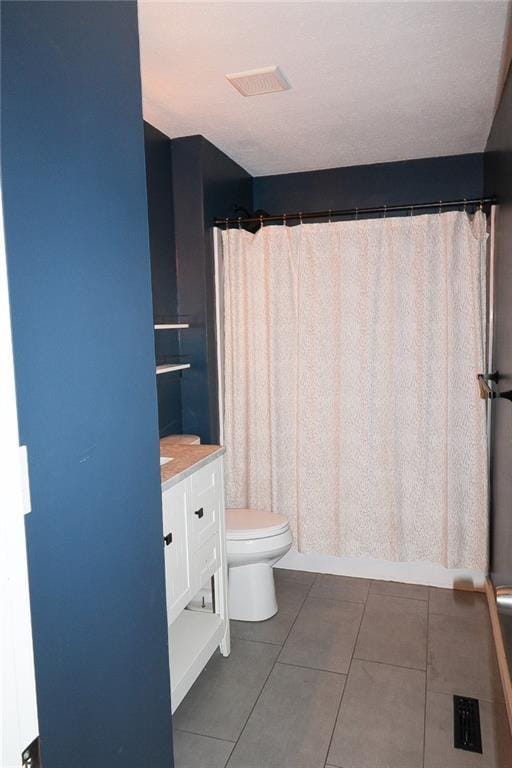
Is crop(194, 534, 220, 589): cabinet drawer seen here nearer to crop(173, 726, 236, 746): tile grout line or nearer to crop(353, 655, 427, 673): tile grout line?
crop(173, 726, 236, 746): tile grout line

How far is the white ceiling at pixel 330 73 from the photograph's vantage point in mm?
1688

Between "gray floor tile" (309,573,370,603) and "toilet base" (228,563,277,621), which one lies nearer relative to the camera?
"toilet base" (228,563,277,621)

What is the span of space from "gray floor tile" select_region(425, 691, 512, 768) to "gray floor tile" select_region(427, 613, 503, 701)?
0.23 feet

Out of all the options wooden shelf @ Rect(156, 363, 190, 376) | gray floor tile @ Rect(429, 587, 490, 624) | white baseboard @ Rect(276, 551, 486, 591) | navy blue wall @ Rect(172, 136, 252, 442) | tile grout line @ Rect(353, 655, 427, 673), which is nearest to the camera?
tile grout line @ Rect(353, 655, 427, 673)

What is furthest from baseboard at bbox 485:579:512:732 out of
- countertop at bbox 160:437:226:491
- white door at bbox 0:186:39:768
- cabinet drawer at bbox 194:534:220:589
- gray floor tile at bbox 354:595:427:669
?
white door at bbox 0:186:39:768

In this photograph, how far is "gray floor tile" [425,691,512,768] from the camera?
1736 mm

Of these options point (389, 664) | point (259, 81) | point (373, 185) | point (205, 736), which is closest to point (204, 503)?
point (205, 736)

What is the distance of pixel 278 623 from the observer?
2.59 meters

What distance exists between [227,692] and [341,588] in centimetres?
102

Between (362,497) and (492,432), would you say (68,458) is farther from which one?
(492,432)

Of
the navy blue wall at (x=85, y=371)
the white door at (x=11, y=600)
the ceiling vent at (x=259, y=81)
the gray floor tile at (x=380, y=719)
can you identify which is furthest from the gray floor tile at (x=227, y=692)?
the ceiling vent at (x=259, y=81)

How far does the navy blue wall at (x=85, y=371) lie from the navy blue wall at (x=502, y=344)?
1.37 m

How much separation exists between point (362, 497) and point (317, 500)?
249 millimetres

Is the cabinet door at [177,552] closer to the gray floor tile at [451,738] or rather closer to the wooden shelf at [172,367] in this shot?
the wooden shelf at [172,367]
